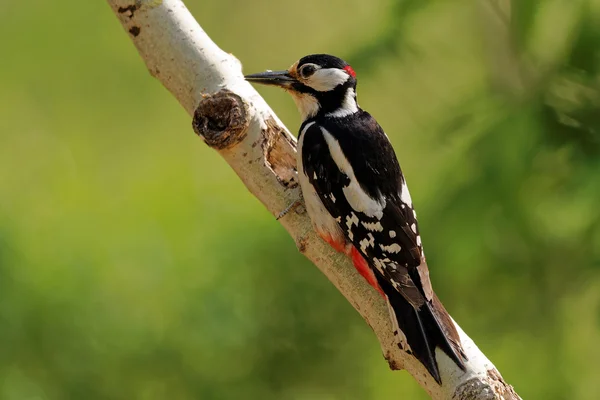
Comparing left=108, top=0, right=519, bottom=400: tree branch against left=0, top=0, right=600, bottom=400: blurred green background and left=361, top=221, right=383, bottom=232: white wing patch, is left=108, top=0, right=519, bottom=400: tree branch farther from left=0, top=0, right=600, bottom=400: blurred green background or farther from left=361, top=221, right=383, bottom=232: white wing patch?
left=0, top=0, right=600, bottom=400: blurred green background

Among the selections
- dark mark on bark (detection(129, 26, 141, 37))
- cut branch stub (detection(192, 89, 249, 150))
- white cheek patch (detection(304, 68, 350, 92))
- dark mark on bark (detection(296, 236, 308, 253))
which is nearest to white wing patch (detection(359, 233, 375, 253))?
dark mark on bark (detection(296, 236, 308, 253))

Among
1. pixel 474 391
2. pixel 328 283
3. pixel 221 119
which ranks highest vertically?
pixel 221 119

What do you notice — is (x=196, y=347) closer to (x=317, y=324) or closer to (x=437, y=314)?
(x=317, y=324)

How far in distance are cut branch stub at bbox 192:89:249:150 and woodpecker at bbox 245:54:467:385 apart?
0.52ft

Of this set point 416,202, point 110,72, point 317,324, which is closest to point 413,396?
point 317,324

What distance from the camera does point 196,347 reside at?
2254mm

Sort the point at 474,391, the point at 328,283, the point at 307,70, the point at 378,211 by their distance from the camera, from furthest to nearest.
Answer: the point at 328,283 < the point at 307,70 < the point at 378,211 < the point at 474,391

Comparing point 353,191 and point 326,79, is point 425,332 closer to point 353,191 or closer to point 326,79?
point 353,191

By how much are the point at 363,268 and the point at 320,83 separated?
1.59ft

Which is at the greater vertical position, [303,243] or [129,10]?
[129,10]

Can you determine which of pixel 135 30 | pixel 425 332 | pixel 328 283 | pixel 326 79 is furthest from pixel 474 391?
pixel 328 283

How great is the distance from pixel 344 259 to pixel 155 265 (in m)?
1.04

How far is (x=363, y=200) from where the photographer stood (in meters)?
1.52

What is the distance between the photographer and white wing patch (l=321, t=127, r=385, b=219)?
1507 millimetres
